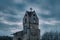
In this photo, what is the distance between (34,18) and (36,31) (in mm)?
3548

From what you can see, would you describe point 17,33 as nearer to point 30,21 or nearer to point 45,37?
point 30,21

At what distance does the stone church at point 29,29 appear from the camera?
40.4m

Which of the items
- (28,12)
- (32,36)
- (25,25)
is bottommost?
(32,36)

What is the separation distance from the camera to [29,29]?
4038cm

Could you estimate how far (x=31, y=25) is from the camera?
132 ft

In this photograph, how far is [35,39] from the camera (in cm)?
4112

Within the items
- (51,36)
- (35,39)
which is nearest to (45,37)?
(51,36)

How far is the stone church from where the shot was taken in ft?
132

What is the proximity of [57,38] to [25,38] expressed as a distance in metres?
35.1

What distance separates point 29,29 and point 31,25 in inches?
46.3

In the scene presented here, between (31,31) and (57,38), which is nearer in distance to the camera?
(31,31)

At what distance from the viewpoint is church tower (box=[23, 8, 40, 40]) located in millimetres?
40375

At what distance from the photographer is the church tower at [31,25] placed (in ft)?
132

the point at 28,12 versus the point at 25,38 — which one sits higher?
the point at 28,12
